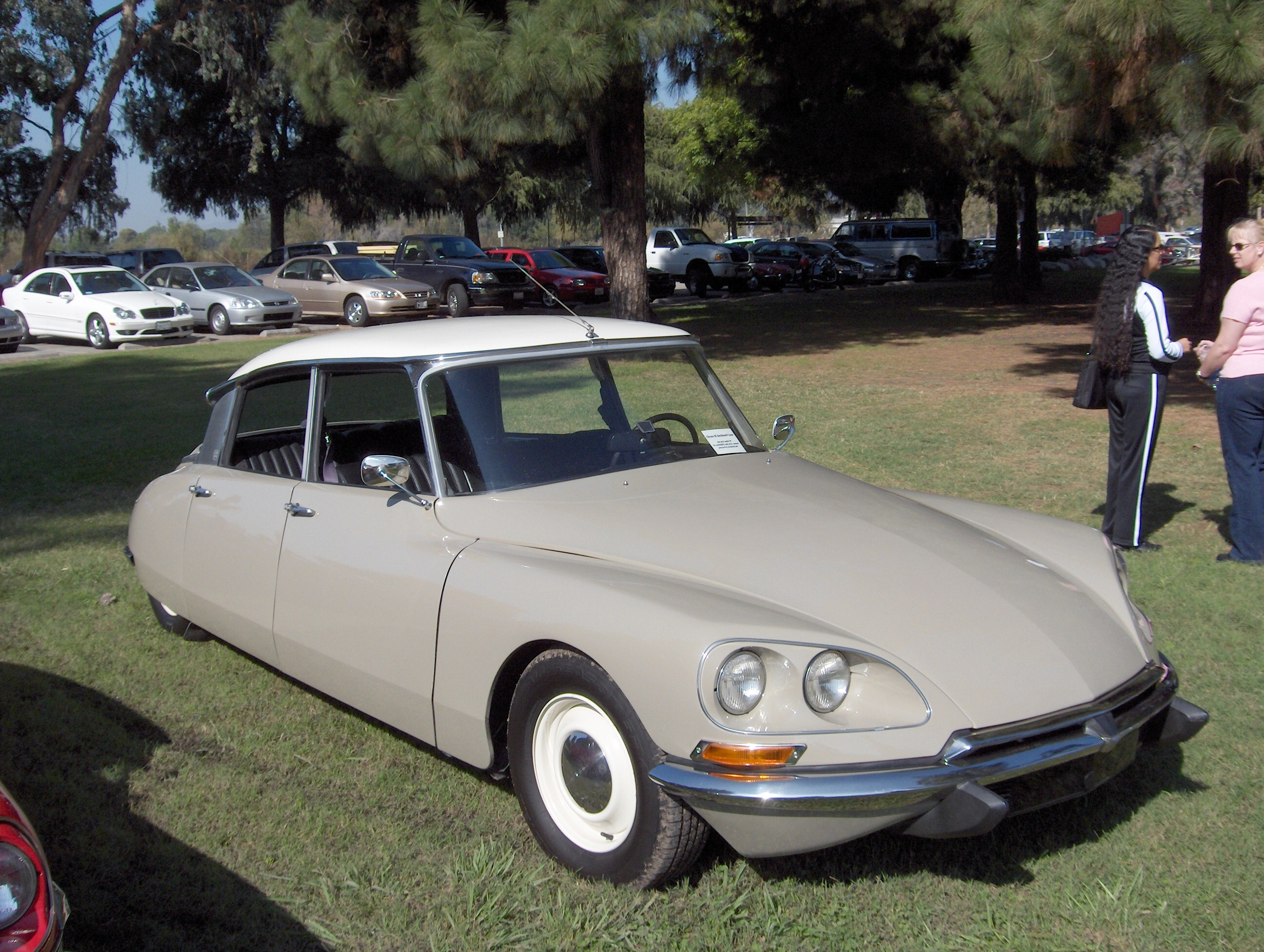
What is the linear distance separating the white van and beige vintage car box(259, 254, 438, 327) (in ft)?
64.4

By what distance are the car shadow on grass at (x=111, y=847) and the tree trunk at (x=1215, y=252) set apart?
51.5ft

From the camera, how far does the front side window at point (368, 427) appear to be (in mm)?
3971

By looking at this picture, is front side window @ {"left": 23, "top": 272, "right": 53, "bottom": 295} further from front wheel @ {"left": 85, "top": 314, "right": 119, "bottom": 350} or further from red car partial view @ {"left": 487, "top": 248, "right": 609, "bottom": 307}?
red car partial view @ {"left": 487, "top": 248, "right": 609, "bottom": 307}

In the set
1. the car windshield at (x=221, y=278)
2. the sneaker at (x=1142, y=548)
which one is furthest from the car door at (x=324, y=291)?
the sneaker at (x=1142, y=548)

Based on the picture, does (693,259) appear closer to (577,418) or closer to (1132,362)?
(1132,362)

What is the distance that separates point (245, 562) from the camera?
4277 millimetres

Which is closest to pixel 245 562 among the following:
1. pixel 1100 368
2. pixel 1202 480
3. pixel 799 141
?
pixel 1100 368

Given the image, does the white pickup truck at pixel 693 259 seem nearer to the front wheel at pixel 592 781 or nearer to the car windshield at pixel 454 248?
the car windshield at pixel 454 248

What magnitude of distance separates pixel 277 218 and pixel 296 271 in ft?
55.9

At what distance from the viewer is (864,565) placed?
10.7ft

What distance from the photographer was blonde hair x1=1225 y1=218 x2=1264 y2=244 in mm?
5695

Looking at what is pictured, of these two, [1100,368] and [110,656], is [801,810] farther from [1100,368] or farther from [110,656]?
[1100,368]

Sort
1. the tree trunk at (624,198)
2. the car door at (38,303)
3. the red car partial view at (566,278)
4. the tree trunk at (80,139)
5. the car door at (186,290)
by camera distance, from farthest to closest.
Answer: the tree trunk at (80,139)
the red car partial view at (566,278)
the car door at (186,290)
the car door at (38,303)
the tree trunk at (624,198)

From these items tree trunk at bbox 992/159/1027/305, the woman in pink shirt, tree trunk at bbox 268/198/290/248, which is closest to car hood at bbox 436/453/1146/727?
the woman in pink shirt
